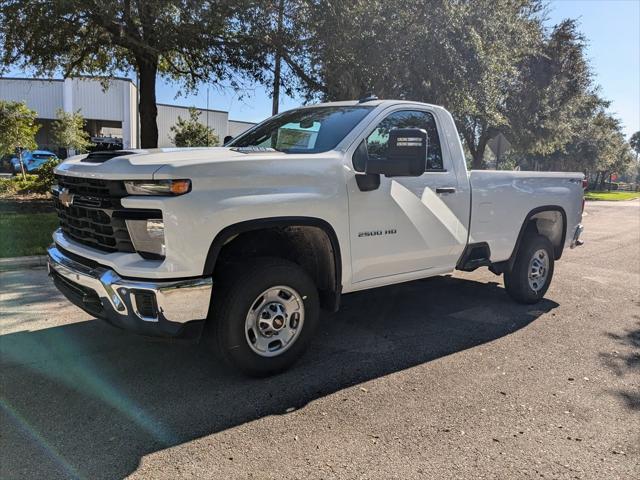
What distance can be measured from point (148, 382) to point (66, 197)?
1.52 m

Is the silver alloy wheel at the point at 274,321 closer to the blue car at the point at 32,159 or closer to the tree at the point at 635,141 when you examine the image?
the blue car at the point at 32,159

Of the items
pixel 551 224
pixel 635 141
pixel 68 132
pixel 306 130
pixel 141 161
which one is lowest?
pixel 551 224

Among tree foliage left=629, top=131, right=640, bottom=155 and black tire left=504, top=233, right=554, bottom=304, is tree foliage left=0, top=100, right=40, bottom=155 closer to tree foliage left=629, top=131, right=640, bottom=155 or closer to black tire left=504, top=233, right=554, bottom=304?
black tire left=504, top=233, right=554, bottom=304

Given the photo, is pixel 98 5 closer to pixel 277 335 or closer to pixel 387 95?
pixel 387 95

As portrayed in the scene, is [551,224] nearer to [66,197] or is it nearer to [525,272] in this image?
[525,272]

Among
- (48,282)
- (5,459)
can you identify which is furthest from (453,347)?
(48,282)

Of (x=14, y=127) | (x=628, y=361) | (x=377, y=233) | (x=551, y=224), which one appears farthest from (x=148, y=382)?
(x=14, y=127)

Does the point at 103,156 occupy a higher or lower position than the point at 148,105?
lower

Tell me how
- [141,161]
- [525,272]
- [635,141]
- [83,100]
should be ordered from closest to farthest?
[141,161] → [525,272] → [83,100] → [635,141]

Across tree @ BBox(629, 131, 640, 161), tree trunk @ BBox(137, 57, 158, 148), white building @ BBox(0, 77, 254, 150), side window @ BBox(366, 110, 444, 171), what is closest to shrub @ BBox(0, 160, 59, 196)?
tree trunk @ BBox(137, 57, 158, 148)

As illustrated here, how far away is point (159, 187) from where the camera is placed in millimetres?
3074

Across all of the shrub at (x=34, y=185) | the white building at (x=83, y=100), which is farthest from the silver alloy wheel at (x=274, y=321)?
the white building at (x=83, y=100)

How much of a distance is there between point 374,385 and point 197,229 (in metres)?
1.75

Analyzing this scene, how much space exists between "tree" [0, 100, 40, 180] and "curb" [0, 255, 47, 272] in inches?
489
